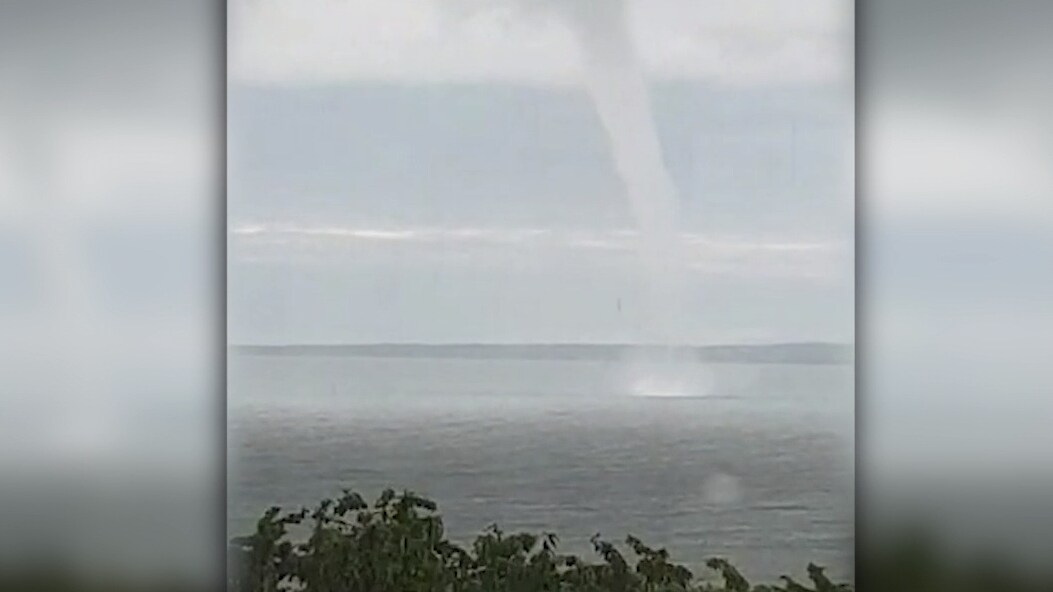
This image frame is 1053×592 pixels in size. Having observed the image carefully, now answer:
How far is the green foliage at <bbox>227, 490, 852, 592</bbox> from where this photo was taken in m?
2.35

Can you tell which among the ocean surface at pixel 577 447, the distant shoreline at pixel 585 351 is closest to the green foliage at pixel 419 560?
the ocean surface at pixel 577 447

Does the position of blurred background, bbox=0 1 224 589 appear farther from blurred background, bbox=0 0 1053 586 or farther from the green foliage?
the green foliage

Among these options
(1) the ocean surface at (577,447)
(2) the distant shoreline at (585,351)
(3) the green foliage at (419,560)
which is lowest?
(3) the green foliage at (419,560)

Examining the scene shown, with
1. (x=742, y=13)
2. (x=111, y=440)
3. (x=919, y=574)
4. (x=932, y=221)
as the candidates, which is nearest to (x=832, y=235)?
(x=932, y=221)

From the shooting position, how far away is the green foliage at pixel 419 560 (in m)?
2.35

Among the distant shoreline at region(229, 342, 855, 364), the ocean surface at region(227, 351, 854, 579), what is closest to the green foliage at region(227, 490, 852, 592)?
the ocean surface at region(227, 351, 854, 579)

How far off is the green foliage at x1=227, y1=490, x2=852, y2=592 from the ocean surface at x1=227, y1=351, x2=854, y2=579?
2 centimetres

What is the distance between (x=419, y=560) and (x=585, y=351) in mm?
405

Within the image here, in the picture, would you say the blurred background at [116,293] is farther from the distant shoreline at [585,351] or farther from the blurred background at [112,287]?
the distant shoreline at [585,351]

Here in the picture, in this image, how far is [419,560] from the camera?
2355 millimetres

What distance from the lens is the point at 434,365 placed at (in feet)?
7.75

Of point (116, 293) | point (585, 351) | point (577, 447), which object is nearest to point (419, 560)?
point (577, 447)

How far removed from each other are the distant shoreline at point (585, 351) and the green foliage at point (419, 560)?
22cm

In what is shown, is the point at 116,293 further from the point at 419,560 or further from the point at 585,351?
the point at 585,351
